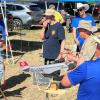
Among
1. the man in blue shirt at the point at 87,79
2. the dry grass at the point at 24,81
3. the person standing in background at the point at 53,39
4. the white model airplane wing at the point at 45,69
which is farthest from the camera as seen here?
the dry grass at the point at 24,81

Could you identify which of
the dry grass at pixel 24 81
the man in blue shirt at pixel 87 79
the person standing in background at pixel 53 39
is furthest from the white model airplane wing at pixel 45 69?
the dry grass at pixel 24 81

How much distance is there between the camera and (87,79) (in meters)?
3.74

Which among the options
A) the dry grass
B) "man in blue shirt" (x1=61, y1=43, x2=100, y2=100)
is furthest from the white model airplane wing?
the dry grass

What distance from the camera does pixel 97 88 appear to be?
150 inches

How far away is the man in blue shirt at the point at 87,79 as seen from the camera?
369 cm

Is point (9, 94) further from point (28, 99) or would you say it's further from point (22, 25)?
point (22, 25)

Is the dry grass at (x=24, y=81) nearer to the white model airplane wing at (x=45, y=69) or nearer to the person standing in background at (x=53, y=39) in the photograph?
the person standing in background at (x=53, y=39)

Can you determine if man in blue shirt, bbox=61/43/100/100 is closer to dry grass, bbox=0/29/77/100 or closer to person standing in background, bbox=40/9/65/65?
person standing in background, bbox=40/9/65/65

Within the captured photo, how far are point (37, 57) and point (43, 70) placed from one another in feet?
29.7

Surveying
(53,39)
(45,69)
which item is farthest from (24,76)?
(45,69)

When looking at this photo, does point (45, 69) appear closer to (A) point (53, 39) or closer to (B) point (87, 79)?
(B) point (87, 79)

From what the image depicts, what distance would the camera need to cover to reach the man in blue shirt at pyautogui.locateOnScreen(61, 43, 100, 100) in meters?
3.69

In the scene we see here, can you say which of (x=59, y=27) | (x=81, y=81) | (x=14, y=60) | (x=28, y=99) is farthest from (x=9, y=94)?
(x=81, y=81)

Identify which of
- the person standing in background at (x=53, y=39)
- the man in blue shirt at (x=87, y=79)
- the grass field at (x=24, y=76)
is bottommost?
the grass field at (x=24, y=76)
